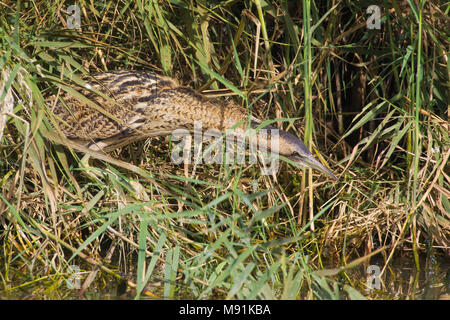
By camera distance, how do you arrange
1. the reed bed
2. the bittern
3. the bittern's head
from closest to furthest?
the reed bed < the bittern's head < the bittern

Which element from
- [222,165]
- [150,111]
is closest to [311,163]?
[222,165]

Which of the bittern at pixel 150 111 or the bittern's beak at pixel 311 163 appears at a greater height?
the bittern at pixel 150 111

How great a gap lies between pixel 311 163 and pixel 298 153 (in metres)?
0.07

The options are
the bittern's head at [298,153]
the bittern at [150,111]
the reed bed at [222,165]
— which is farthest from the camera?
the bittern at [150,111]

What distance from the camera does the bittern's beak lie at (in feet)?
9.60

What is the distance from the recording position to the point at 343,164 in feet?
10.7

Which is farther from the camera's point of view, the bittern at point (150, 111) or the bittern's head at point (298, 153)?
the bittern at point (150, 111)

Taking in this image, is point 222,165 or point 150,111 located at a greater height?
point 150,111

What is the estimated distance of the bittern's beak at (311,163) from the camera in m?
2.93

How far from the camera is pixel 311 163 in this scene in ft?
9.62

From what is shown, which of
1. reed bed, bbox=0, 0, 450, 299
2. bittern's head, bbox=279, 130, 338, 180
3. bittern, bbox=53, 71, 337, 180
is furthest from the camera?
bittern, bbox=53, 71, 337, 180

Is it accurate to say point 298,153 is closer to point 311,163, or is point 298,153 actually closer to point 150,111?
point 311,163

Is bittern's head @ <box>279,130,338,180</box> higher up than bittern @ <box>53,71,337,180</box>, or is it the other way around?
bittern @ <box>53,71,337,180</box>

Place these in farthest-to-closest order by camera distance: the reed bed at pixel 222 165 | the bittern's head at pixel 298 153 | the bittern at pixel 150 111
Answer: the bittern at pixel 150 111
the bittern's head at pixel 298 153
the reed bed at pixel 222 165
